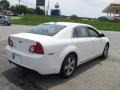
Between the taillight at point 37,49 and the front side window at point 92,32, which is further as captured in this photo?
the front side window at point 92,32

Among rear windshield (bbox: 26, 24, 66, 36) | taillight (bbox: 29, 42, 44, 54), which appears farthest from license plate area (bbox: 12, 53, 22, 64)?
rear windshield (bbox: 26, 24, 66, 36)

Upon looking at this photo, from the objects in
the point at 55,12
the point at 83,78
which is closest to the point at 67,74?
the point at 83,78

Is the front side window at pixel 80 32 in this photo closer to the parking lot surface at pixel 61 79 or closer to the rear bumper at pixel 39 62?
the parking lot surface at pixel 61 79

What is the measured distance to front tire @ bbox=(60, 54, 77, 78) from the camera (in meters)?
5.96

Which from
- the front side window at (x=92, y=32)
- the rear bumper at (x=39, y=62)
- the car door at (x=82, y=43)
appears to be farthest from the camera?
the front side window at (x=92, y=32)

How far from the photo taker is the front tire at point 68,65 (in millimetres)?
5957

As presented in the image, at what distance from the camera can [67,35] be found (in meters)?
6.21

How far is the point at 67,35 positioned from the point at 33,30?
108cm

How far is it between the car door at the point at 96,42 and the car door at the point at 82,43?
0.93 ft

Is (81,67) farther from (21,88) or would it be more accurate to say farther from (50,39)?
(21,88)

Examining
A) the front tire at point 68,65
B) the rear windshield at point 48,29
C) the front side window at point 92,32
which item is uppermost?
the rear windshield at point 48,29

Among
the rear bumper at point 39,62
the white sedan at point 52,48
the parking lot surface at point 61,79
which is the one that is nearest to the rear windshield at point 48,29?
the white sedan at point 52,48

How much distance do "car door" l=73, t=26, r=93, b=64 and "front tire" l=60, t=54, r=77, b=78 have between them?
1.13 ft

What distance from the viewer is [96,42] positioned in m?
7.76
